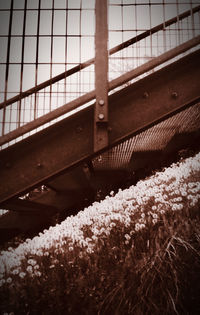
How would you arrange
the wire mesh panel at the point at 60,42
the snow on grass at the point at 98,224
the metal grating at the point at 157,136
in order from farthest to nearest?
the wire mesh panel at the point at 60,42
the snow on grass at the point at 98,224
the metal grating at the point at 157,136

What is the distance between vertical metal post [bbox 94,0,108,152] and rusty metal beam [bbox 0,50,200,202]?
0.10 metres

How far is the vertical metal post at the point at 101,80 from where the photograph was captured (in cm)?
205

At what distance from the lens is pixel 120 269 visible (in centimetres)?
282

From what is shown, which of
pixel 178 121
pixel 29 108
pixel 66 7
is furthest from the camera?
pixel 66 7

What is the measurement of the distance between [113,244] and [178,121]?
1.76 meters

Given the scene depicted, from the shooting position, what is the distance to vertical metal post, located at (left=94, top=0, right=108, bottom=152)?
2051 millimetres

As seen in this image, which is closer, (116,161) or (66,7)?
(116,161)

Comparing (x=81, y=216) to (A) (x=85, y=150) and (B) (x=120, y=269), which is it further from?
(A) (x=85, y=150)

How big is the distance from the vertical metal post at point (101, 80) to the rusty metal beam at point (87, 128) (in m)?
0.10

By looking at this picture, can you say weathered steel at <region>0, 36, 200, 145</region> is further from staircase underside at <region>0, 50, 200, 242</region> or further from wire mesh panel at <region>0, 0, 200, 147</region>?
wire mesh panel at <region>0, 0, 200, 147</region>

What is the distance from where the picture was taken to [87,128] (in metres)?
2.18

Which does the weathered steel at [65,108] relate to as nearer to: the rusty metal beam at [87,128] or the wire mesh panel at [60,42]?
the rusty metal beam at [87,128]

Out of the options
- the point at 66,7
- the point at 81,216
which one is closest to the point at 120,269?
the point at 81,216

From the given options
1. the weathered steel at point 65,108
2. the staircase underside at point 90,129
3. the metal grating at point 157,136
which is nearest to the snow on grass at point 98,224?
the metal grating at point 157,136
